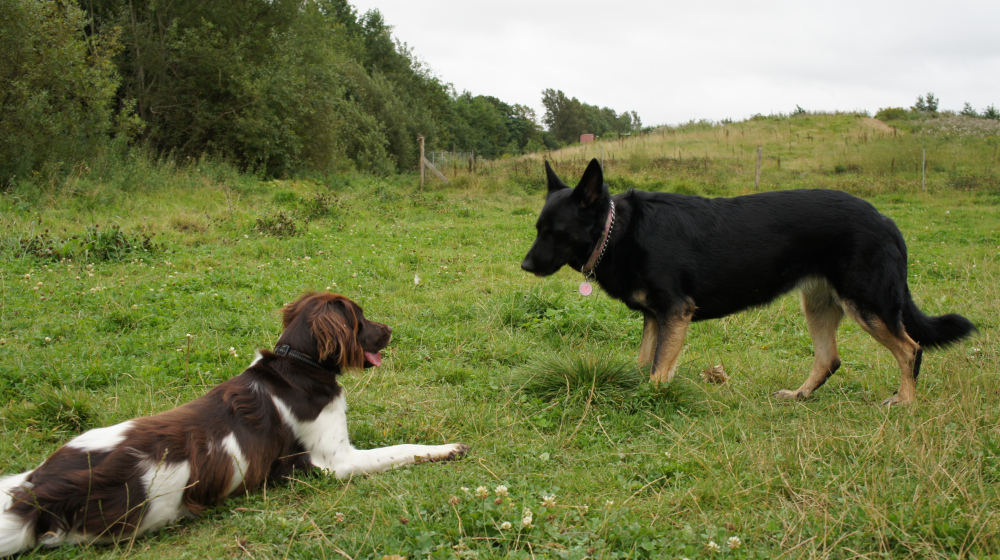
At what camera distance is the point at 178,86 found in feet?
58.8

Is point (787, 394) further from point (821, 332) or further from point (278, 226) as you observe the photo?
point (278, 226)

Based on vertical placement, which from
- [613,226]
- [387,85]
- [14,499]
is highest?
[387,85]

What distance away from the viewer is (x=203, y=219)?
9.82 m

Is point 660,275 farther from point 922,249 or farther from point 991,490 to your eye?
point 922,249

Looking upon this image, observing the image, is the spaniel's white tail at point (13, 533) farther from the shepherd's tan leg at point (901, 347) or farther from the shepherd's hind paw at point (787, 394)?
the shepherd's tan leg at point (901, 347)

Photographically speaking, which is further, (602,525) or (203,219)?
(203,219)

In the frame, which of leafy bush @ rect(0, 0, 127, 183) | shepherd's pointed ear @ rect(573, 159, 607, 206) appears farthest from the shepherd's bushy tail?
leafy bush @ rect(0, 0, 127, 183)

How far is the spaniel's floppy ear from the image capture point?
9.95 feet

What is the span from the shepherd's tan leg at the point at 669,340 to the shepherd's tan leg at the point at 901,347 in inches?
45.0

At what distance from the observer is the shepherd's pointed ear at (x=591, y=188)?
3.96 m

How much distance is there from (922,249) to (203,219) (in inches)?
495

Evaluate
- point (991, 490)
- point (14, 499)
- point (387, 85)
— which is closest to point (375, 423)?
point (14, 499)

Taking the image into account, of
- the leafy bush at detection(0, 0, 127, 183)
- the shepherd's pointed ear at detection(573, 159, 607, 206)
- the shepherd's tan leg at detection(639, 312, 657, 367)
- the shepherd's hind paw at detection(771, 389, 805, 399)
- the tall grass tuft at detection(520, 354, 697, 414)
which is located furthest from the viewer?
the leafy bush at detection(0, 0, 127, 183)

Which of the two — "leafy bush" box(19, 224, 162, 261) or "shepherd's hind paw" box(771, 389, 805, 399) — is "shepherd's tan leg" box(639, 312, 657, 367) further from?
"leafy bush" box(19, 224, 162, 261)
